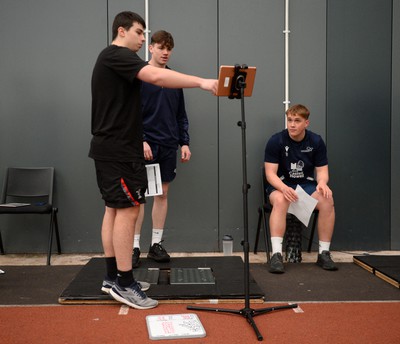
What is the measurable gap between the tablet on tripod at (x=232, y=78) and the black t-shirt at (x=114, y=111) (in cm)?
46

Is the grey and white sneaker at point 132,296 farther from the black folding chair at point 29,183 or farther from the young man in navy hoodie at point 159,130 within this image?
the black folding chair at point 29,183

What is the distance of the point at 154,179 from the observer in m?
3.34

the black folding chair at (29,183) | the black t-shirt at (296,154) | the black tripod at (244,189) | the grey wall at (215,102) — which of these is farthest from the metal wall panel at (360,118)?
the black folding chair at (29,183)

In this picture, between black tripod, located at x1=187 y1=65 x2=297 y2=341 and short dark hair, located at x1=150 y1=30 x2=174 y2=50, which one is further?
short dark hair, located at x1=150 y1=30 x2=174 y2=50

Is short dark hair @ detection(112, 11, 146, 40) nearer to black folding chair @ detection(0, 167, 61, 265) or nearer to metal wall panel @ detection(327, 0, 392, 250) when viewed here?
black folding chair @ detection(0, 167, 61, 265)

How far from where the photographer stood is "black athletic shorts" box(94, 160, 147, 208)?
2.43 metres

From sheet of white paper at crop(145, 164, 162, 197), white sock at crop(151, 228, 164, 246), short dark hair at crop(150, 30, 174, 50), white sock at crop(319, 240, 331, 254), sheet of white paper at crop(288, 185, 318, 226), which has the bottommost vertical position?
white sock at crop(319, 240, 331, 254)

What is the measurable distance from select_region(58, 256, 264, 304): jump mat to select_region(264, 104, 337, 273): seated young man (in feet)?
1.59

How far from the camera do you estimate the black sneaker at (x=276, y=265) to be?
3221mm

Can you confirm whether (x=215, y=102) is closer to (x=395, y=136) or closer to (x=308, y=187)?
(x=308, y=187)

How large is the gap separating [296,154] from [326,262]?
818 mm

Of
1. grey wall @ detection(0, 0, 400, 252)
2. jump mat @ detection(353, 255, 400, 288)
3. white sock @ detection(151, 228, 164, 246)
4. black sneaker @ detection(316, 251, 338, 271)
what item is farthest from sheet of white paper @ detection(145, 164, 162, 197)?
jump mat @ detection(353, 255, 400, 288)

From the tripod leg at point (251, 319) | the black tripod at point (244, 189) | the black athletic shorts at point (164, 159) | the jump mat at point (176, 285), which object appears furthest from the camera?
the black athletic shorts at point (164, 159)

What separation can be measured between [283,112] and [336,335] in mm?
2278
